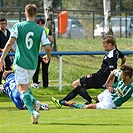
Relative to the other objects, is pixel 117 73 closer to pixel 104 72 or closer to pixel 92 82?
pixel 104 72

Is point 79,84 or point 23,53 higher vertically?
point 23,53

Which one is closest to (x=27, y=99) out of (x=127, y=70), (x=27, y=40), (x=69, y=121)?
(x=69, y=121)

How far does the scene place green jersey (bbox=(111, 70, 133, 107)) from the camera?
1519cm

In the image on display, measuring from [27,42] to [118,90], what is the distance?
3.20 metres

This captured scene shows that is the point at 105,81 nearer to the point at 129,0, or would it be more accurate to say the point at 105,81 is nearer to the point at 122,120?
the point at 122,120

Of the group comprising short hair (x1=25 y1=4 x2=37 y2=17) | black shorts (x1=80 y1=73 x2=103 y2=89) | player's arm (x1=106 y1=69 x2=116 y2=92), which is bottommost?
black shorts (x1=80 y1=73 x2=103 y2=89)

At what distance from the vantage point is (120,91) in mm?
15266

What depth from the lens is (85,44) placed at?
118 ft

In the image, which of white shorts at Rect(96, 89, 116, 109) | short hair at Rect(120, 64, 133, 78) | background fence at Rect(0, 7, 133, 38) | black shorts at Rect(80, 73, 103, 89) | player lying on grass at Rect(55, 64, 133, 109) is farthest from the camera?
background fence at Rect(0, 7, 133, 38)

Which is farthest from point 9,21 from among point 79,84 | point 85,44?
point 79,84

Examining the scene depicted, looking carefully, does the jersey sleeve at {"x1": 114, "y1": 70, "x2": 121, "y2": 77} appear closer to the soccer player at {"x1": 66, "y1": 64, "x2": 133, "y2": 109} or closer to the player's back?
the soccer player at {"x1": 66, "y1": 64, "x2": 133, "y2": 109}

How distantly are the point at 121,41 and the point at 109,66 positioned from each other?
Answer: 22615 mm

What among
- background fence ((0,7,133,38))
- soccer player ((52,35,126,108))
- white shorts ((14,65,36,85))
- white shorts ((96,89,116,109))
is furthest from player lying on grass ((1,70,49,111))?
→ background fence ((0,7,133,38))

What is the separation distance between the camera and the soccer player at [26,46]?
Answer: 41.6ft
